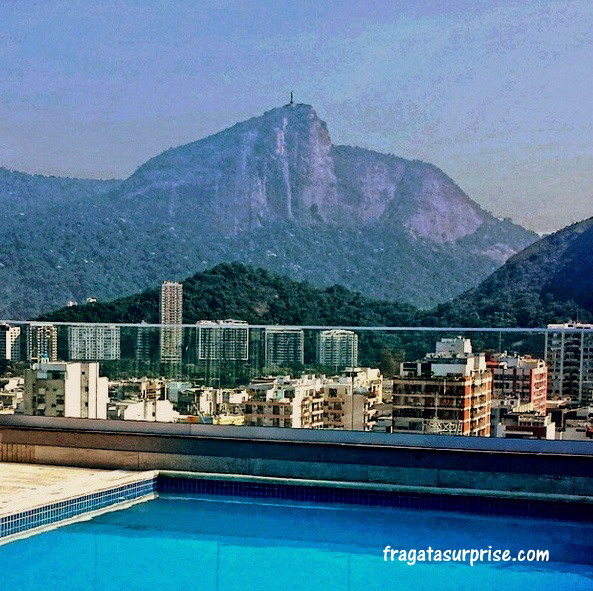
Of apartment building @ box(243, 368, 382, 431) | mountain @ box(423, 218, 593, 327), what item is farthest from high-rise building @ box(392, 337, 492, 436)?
mountain @ box(423, 218, 593, 327)

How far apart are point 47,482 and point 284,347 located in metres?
1.63

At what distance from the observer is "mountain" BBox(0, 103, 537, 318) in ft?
133

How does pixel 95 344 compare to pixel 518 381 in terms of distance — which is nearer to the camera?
pixel 518 381

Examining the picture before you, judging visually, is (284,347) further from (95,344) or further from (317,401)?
(95,344)

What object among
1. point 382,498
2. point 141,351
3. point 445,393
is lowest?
point 382,498

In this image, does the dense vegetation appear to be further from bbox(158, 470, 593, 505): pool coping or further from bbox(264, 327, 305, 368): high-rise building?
bbox(158, 470, 593, 505): pool coping

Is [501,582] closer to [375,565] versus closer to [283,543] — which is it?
[375,565]

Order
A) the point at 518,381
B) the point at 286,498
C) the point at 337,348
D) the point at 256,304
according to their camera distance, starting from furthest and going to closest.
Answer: the point at 256,304, the point at 337,348, the point at 286,498, the point at 518,381

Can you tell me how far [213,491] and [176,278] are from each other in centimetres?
3463

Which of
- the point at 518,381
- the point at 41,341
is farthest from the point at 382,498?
the point at 41,341

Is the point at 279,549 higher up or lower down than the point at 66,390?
lower down

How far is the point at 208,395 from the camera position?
20.1 ft

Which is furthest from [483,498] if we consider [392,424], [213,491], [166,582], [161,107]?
[161,107]

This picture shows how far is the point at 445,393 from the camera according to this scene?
5.60 metres
